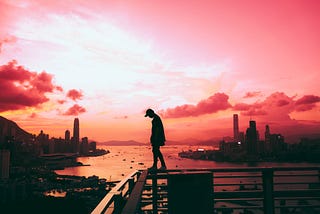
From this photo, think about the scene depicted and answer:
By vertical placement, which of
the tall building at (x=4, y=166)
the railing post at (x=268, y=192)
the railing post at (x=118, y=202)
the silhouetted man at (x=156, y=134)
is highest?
the silhouetted man at (x=156, y=134)

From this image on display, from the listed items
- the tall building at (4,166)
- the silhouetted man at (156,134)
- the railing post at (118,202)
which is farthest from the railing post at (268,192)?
the tall building at (4,166)

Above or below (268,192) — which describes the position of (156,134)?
above

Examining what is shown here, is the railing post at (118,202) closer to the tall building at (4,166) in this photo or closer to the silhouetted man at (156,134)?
the silhouetted man at (156,134)

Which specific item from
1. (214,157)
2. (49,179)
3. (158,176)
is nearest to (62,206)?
(49,179)

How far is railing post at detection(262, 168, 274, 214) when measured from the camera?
4.89m

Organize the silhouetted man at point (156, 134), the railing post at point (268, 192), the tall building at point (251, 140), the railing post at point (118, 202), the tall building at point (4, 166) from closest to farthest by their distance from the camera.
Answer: the railing post at point (118, 202)
the railing post at point (268, 192)
the silhouetted man at point (156, 134)
the tall building at point (4, 166)
the tall building at point (251, 140)

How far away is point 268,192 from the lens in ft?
16.2

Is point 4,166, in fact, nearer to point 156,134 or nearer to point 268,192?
point 156,134

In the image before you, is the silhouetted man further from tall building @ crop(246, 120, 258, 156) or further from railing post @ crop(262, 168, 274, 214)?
tall building @ crop(246, 120, 258, 156)

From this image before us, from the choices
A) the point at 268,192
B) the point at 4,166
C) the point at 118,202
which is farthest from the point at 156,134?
the point at 4,166

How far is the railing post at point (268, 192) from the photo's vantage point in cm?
489

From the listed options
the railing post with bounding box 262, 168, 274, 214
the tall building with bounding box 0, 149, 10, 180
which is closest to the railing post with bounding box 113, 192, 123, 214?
the railing post with bounding box 262, 168, 274, 214

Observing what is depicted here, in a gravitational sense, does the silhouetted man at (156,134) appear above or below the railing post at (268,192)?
above

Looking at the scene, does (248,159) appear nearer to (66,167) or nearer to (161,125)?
(66,167)
